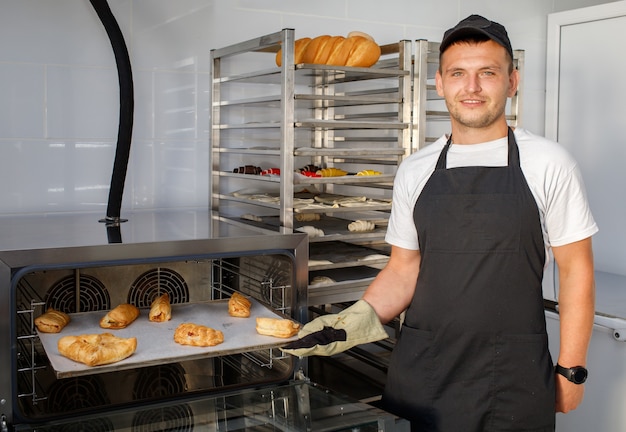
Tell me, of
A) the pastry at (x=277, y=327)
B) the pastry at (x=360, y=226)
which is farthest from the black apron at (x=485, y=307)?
the pastry at (x=360, y=226)

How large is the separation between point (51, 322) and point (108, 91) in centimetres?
93

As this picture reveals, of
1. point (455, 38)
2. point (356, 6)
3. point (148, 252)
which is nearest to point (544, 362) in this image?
point (455, 38)

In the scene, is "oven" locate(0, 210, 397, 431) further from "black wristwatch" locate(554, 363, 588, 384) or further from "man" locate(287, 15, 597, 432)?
"black wristwatch" locate(554, 363, 588, 384)

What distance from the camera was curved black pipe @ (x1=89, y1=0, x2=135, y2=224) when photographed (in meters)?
1.98

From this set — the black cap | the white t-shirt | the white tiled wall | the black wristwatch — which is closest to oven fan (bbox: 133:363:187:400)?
the white tiled wall

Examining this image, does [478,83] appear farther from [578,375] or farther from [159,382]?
[159,382]

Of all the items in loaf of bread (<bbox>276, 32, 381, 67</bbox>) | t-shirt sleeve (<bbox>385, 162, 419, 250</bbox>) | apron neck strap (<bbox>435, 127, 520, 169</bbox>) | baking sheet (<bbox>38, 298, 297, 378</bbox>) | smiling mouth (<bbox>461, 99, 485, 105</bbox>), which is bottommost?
baking sheet (<bbox>38, 298, 297, 378</bbox>)

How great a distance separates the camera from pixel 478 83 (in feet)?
5.07

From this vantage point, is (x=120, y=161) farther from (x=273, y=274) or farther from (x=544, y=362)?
(x=544, y=362)

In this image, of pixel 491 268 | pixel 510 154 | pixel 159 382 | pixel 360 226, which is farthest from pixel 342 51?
pixel 159 382

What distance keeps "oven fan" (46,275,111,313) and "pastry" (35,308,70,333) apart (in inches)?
6.3

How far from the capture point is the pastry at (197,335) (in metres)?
1.54

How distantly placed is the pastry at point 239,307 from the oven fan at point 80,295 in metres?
0.33

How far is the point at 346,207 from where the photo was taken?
2088 mm
